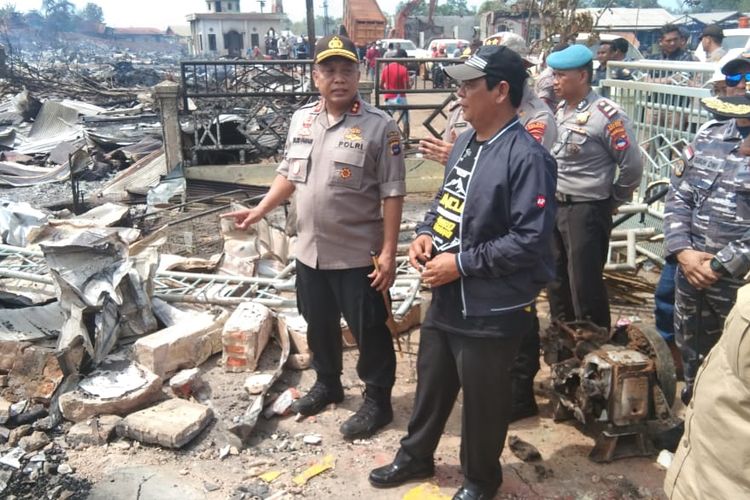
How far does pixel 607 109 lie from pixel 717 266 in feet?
3.86

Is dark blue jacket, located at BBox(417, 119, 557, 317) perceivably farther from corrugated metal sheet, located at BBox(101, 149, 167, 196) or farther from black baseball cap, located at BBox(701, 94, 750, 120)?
corrugated metal sheet, located at BBox(101, 149, 167, 196)

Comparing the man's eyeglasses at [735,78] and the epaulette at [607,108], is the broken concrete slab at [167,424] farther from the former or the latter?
the man's eyeglasses at [735,78]

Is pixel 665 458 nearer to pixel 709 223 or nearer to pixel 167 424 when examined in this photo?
pixel 709 223

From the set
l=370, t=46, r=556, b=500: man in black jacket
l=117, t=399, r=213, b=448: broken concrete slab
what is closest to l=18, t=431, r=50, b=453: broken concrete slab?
l=117, t=399, r=213, b=448: broken concrete slab

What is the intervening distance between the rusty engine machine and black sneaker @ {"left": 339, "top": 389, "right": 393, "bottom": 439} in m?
0.90

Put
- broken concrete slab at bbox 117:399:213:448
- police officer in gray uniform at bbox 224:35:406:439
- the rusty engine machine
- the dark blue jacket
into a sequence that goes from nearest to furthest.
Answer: the dark blue jacket < the rusty engine machine < police officer in gray uniform at bbox 224:35:406:439 < broken concrete slab at bbox 117:399:213:448

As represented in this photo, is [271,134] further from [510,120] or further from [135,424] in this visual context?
[510,120]

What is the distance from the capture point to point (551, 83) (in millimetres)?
4645

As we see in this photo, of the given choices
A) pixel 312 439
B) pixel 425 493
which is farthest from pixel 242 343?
pixel 425 493

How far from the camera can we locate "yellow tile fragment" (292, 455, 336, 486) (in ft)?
9.77

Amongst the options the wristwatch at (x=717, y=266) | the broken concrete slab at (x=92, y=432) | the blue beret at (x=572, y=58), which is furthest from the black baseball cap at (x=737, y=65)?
the broken concrete slab at (x=92, y=432)

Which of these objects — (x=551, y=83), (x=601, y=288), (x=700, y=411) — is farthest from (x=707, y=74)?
(x=700, y=411)

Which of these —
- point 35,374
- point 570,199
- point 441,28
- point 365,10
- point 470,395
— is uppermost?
point 365,10

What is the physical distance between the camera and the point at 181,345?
153 inches
